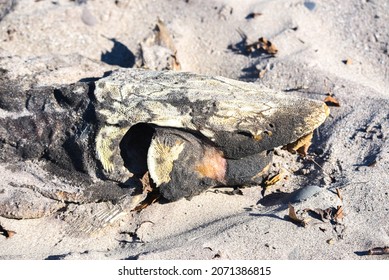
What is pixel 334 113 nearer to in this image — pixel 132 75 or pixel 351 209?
pixel 351 209

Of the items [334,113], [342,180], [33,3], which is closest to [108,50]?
[33,3]

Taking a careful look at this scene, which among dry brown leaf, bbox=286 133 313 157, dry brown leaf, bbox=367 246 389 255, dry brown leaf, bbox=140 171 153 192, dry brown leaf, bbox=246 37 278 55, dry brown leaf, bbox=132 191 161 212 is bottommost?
dry brown leaf, bbox=132 191 161 212

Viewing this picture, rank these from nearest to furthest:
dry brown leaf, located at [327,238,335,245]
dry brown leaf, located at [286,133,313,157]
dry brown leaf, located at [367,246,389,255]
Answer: dry brown leaf, located at [367,246,389,255] < dry brown leaf, located at [327,238,335,245] < dry brown leaf, located at [286,133,313,157]

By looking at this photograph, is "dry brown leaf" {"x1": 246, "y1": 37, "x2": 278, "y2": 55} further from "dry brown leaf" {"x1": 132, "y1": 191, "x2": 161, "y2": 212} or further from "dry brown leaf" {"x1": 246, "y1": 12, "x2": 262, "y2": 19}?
"dry brown leaf" {"x1": 132, "y1": 191, "x2": 161, "y2": 212}

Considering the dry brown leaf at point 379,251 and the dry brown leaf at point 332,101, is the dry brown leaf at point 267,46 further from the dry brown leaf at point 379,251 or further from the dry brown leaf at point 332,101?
the dry brown leaf at point 379,251

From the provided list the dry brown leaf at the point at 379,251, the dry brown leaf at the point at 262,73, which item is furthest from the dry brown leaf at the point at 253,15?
the dry brown leaf at the point at 379,251

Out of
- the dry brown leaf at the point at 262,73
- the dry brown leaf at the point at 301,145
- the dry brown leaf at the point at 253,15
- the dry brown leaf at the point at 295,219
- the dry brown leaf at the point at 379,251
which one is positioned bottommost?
the dry brown leaf at the point at 295,219

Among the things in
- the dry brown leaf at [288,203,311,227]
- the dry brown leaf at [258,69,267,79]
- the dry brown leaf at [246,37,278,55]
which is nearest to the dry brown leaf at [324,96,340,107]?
the dry brown leaf at [258,69,267,79]

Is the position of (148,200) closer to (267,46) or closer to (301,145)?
(301,145)
